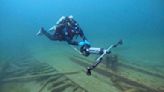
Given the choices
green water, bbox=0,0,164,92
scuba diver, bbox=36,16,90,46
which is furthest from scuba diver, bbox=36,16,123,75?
green water, bbox=0,0,164,92

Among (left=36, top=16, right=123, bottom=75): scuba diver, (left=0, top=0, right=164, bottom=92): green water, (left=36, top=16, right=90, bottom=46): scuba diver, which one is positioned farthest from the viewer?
(left=0, top=0, right=164, bottom=92): green water

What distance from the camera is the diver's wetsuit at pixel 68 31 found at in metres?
8.77

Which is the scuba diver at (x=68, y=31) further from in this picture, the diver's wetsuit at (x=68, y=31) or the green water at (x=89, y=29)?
the green water at (x=89, y=29)

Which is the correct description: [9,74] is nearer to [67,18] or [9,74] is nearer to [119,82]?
[119,82]

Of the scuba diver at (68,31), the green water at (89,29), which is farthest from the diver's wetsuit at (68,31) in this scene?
the green water at (89,29)

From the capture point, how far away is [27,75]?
15.2 meters

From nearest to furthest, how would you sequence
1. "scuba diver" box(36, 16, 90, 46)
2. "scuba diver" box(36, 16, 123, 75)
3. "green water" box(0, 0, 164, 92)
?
"scuba diver" box(36, 16, 123, 75) → "scuba diver" box(36, 16, 90, 46) → "green water" box(0, 0, 164, 92)

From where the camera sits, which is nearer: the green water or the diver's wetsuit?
the diver's wetsuit

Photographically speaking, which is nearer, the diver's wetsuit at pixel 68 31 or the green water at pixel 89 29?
the diver's wetsuit at pixel 68 31

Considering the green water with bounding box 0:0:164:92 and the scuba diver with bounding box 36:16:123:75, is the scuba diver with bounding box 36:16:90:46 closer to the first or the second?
the scuba diver with bounding box 36:16:123:75

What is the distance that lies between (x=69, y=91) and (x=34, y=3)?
139749 mm

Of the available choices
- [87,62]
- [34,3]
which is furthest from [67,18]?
[34,3]

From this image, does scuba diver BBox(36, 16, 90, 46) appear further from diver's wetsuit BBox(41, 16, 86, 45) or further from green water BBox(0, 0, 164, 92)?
green water BBox(0, 0, 164, 92)

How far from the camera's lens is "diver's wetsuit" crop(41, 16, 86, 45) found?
28.8ft
